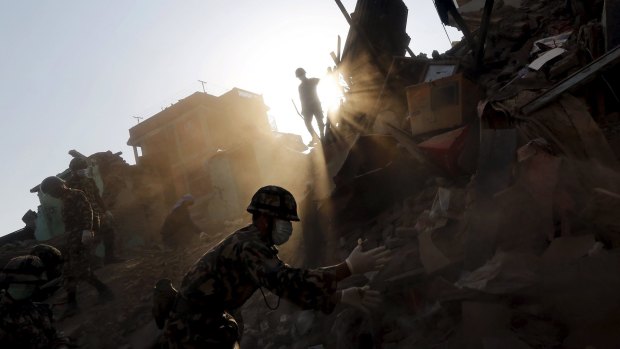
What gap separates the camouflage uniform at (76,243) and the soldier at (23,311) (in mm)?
2368

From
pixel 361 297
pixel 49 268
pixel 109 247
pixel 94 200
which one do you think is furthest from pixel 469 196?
pixel 109 247

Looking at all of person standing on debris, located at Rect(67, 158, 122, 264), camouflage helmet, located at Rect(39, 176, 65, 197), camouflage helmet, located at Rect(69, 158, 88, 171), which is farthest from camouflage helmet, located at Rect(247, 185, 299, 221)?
camouflage helmet, located at Rect(69, 158, 88, 171)

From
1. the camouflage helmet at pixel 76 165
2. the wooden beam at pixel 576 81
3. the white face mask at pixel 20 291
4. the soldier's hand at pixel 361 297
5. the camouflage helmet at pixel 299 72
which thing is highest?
the camouflage helmet at pixel 299 72

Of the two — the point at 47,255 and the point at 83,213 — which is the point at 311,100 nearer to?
the point at 83,213

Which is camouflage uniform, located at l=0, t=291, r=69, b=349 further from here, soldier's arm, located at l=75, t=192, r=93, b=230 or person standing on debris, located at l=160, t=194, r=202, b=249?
person standing on debris, located at l=160, t=194, r=202, b=249

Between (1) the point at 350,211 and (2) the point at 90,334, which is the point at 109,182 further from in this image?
(1) the point at 350,211

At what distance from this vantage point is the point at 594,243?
266 cm

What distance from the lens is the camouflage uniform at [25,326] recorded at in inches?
112

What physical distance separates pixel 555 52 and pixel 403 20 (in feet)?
11.7

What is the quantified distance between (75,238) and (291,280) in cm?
465

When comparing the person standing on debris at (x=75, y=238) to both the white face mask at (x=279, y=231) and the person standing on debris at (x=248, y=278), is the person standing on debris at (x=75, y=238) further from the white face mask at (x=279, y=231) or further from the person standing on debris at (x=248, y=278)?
the white face mask at (x=279, y=231)

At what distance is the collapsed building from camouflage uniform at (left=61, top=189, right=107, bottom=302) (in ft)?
2.04

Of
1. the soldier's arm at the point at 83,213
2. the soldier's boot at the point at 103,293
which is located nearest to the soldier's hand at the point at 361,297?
the soldier's arm at the point at 83,213

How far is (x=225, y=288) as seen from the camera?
216 centimetres
